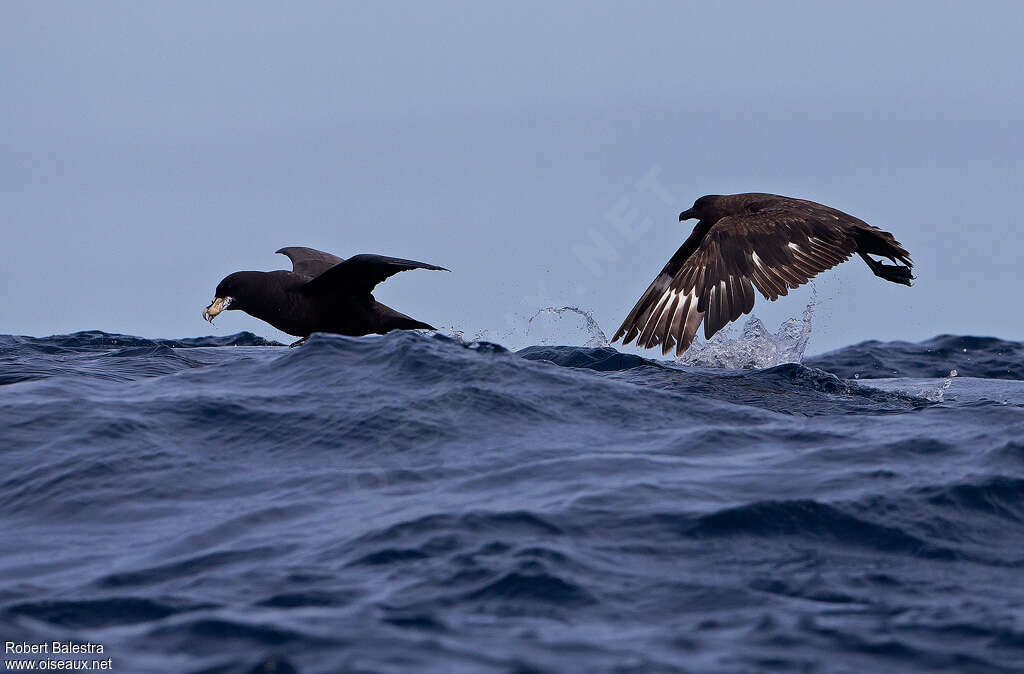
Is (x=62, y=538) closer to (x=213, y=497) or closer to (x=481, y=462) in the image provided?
(x=213, y=497)

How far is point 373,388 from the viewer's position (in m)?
9.37

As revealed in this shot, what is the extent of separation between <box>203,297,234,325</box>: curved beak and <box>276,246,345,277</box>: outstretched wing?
1004 mm

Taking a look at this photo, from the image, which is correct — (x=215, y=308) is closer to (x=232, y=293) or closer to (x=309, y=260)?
(x=232, y=293)

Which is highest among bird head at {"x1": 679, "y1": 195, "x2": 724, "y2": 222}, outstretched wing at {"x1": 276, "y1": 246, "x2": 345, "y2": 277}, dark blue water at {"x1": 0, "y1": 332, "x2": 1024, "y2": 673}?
bird head at {"x1": 679, "y1": 195, "x2": 724, "y2": 222}

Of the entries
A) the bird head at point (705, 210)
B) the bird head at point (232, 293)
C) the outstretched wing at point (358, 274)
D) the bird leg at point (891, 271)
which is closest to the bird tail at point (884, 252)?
the bird leg at point (891, 271)

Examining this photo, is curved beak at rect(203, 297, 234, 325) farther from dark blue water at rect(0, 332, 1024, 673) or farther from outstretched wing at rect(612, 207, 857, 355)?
outstretched wing at rect(612, 207, 857, 355)

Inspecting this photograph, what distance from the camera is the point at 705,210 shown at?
13.9m

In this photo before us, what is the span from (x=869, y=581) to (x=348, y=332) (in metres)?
7.82

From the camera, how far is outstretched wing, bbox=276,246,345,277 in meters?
13.7

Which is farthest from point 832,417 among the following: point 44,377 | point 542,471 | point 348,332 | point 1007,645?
point 44,377

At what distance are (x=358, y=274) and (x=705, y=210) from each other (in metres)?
4.39

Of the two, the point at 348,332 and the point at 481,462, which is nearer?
the point at 481,462

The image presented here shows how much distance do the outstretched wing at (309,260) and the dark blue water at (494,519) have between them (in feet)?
9.87

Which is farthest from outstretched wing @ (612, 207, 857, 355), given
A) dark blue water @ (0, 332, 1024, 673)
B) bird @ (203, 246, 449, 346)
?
bird @ (203, 246, 449, 346)
